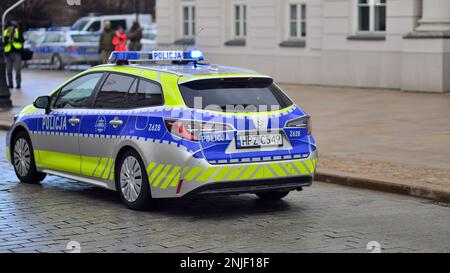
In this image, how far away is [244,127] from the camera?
370 inches

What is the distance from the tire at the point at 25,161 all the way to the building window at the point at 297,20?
16.7m

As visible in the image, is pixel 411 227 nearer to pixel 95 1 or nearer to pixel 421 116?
pixel 421 116

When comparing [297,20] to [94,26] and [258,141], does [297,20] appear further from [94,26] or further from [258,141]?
[258,141]

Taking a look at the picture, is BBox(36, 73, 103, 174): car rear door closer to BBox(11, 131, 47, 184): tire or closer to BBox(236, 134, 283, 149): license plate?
BBox(11, 131, 47, 184): tire

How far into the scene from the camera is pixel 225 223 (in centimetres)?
923

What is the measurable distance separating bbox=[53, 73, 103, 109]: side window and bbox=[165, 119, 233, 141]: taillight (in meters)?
1.71

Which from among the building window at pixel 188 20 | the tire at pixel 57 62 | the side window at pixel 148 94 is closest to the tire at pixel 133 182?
the side window at pixel 148 94

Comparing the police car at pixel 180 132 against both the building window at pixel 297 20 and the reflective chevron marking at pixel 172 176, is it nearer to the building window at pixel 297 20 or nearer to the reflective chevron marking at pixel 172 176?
the reflective chevron marking at pixel 172 176

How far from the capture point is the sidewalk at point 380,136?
11.5 meters

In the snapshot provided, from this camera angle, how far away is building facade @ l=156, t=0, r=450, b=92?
76.8ft

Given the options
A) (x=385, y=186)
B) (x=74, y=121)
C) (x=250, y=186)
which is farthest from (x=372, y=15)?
(x=250, y=186)

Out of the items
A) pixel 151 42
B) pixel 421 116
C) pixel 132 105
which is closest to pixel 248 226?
pixel 132 105
